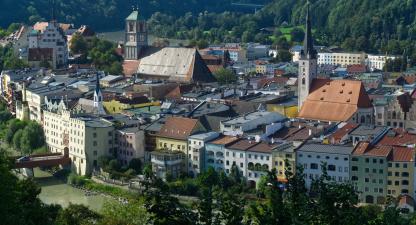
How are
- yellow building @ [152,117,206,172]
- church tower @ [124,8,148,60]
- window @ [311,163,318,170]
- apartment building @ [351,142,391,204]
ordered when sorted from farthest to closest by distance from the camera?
church tower @ [124,8,148,60] → yellow building @ [152,117,206,172] → window @ [311,163,318,170] → apartment building @ [351,142,391,204]

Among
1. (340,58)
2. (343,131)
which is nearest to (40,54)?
(340,58)

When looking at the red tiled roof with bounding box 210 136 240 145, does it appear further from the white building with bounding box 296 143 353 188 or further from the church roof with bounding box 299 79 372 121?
the church roof with bounding box 299 79 372 121

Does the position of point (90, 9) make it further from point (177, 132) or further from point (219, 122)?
point (177, 132)

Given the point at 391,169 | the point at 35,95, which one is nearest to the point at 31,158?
the point at 35,95

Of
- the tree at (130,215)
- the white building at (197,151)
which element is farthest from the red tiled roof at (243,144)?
the tree at (130,215)

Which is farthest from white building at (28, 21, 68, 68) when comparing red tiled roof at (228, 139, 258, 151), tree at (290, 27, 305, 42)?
red tiled roof at (228, 139, 258, 151)

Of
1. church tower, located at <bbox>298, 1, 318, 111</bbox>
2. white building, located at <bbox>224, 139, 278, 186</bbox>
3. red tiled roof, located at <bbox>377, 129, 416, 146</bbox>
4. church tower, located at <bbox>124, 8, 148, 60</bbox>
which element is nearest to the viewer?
red tiled roof, located at <bbox>377, 129, 416, 146</bbox>
